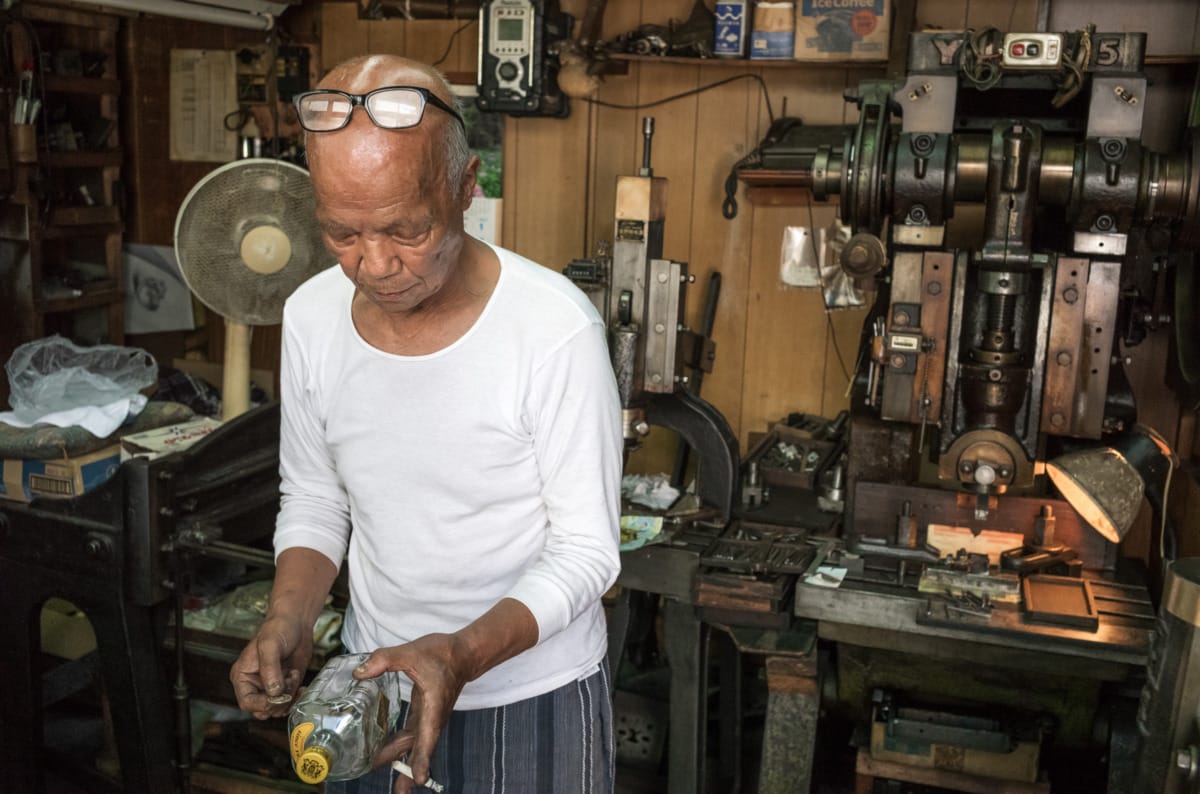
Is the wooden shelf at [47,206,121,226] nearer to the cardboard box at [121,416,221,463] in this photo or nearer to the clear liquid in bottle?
the cardboard box at [121,416,221,463]

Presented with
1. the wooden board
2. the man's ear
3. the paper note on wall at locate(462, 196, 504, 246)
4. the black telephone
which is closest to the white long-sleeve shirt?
the man's ear

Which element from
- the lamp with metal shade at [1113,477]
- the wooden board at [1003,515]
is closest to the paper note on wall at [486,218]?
the wooden board at [1003,515]

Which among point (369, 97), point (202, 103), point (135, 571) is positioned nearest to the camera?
point (369, 97)

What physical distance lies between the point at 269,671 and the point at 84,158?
2.67 meters

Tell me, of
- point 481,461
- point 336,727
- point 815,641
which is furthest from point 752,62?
point 336,727

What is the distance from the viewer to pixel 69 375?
9.46 ft

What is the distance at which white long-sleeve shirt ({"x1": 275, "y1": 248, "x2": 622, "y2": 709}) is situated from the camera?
4.59 ft

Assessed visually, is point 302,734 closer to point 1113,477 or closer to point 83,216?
point 1113,477

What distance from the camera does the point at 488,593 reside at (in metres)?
1.50

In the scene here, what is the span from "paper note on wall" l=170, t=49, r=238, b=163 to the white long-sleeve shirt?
2614mm

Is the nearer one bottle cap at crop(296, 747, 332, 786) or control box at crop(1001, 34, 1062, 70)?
bottle cap at crop(296, 747, 332, 786)

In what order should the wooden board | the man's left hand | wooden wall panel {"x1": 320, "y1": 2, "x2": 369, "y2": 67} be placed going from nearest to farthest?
1. the man's left hand
2. the wooden board
3. wooden wall panel {"x1": 320, "y1": 2, "x2": 369, "y2": 67}

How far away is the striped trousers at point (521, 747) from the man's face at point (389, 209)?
1.79ft

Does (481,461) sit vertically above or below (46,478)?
above
